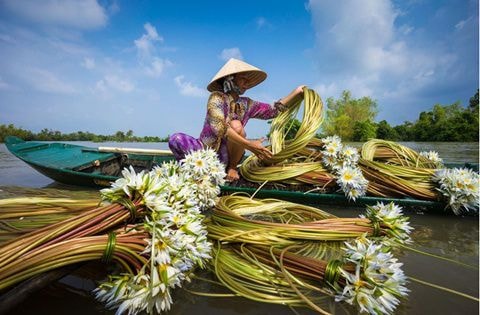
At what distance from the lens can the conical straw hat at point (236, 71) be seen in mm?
3217

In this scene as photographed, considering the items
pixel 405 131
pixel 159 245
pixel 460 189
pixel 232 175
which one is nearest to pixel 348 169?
pixel 460 189

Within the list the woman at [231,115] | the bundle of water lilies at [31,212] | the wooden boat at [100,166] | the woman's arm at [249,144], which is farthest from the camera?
the woman at [231,115]

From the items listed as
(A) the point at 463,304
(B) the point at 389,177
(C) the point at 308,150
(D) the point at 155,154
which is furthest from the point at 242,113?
(A) the point at 463,304

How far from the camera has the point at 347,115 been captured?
38.8 meters

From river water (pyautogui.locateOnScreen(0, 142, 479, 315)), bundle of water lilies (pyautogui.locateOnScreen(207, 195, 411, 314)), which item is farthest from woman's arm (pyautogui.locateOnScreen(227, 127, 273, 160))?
river water (pyautogui.locateOnScreen(0, 142, 479, 315))

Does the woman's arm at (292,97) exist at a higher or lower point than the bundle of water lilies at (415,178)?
higher

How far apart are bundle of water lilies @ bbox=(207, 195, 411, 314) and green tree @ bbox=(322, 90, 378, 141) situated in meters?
37.0

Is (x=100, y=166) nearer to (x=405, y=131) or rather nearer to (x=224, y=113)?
(x=224, y=113)

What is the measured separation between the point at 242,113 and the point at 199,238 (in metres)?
2.65

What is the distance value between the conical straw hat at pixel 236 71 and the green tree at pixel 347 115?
116ft

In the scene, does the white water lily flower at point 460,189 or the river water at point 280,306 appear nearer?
the river water at point 280,306

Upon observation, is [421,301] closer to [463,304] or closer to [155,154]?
[463,304]

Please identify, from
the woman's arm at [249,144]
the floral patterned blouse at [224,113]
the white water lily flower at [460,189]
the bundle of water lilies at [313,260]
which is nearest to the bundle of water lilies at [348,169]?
the white water lily flower at [460,189]

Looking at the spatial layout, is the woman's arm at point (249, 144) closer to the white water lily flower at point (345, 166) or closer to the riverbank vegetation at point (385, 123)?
the white water lily flower at point (345, 166)
